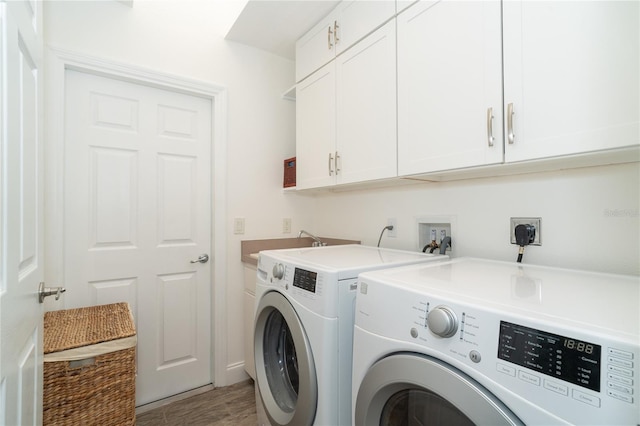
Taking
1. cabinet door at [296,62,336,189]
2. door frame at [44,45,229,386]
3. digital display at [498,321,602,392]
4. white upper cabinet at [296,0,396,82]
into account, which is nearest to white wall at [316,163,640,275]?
cabinet door at [296,62,336,189]

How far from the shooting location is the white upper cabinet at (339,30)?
1461 mm

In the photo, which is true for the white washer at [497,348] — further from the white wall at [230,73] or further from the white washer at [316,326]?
the white wall at [230,73]

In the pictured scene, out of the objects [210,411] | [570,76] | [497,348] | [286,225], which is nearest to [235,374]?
[210,411]

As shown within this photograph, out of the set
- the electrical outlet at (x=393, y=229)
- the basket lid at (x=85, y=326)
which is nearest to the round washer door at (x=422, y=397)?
the electrical outlet at (x=393, y=229)

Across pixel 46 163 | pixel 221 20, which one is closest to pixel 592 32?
pixel 221 20

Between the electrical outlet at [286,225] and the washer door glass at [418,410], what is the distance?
1623mm

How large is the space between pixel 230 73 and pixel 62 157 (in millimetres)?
1130

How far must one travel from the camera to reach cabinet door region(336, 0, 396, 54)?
4.68 ft

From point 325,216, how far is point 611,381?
1.93m

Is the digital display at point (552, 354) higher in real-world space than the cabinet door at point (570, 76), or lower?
lower

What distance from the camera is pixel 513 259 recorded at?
125 centimetres

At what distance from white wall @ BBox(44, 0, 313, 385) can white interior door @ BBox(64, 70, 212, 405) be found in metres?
0.17

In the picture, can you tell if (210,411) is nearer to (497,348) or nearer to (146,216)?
(146,216)

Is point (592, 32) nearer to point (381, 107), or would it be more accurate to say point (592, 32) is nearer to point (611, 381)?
point (381, 107)
